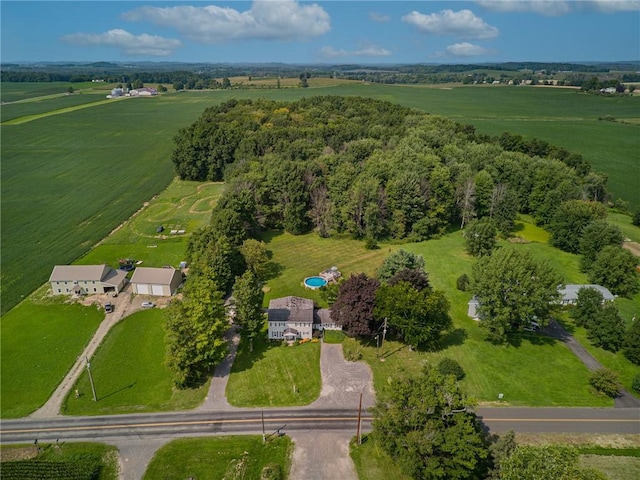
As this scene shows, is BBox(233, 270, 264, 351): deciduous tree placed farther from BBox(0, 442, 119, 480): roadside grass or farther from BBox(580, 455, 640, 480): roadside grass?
BBox(580, 455, 640, 480): roadside grass

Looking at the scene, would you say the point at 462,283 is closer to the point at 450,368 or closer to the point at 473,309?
the point at 473,309

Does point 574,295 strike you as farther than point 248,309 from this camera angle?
Yes

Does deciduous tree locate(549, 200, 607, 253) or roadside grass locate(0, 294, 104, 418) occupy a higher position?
deciduous tree locate(549, 200, 607, 253)

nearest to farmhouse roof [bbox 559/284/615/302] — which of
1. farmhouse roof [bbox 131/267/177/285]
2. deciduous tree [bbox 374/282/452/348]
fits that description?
deciduous tree [bbox 374/282/452/348]

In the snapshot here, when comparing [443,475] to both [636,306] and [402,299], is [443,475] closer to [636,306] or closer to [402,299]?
[402,299]

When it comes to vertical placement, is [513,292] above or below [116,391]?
above

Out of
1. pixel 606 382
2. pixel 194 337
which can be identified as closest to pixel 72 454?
pixel 194 337
